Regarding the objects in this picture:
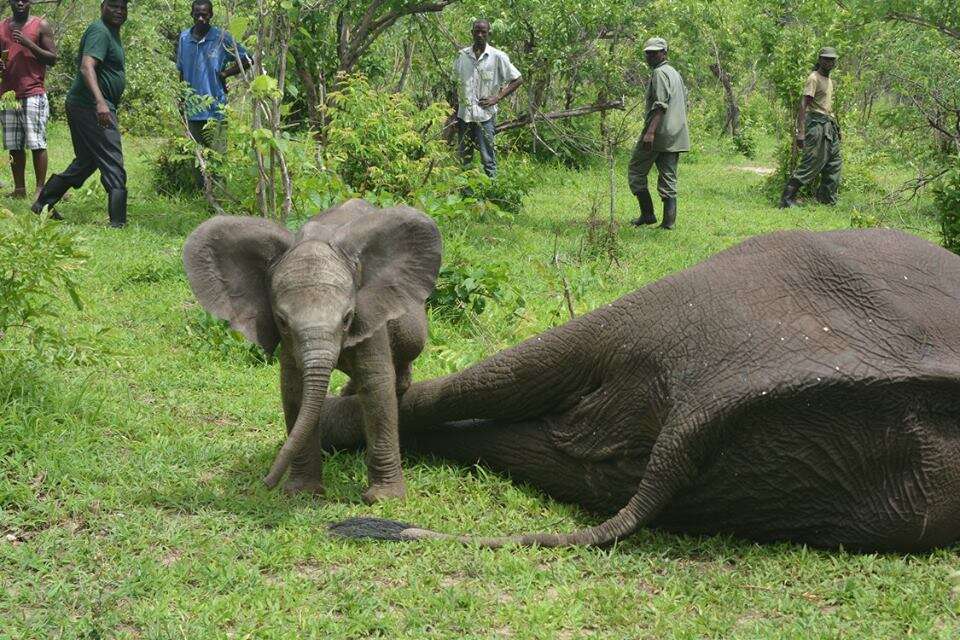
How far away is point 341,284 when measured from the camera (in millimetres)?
3877

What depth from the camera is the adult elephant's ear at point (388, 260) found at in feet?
13.5

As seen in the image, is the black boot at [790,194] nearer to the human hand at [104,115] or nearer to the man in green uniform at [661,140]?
the man in green uniform at [661,140]

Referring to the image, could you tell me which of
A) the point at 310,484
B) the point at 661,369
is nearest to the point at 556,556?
the point at 661,369

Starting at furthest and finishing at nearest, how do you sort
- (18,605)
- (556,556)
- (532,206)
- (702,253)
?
(532,206)
(702,253)
(556,556)
(18,605)

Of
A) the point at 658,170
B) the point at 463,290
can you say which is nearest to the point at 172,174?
the point at 658,170

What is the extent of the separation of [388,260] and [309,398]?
798mm

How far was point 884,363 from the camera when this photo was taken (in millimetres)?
3510

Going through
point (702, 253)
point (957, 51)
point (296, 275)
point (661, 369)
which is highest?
point (957, 51)

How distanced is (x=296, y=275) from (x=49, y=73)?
47.6ft

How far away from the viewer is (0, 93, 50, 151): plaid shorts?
1028 centimetres

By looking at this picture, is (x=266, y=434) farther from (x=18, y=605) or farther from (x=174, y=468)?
(x=18, y=605)

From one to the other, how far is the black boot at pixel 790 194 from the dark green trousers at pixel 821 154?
0.23 feet

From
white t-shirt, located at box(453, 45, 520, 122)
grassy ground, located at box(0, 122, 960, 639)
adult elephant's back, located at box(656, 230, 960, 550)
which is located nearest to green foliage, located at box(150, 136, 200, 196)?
white t-shirt, located at box(453, 45, 520, 122)

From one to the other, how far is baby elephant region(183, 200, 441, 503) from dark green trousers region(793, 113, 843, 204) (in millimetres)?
9381
